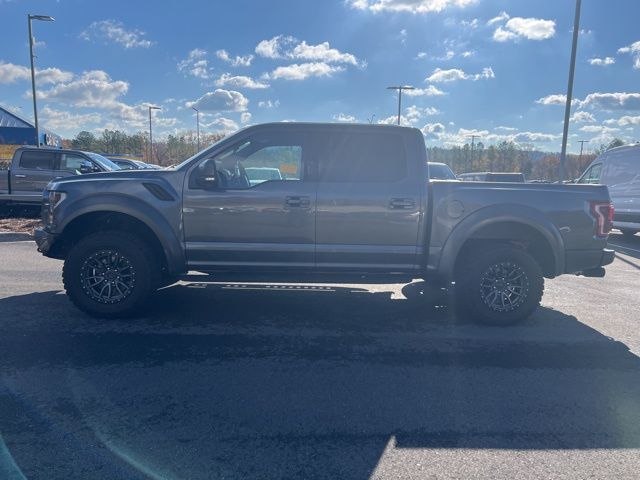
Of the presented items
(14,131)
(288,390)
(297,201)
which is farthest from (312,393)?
(14,131)

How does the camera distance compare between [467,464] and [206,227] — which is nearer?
[467,464]

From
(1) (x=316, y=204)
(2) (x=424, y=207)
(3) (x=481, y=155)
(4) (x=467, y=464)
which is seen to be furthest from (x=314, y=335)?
(3) (x=481, y=155)

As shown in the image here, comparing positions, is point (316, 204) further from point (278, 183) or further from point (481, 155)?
point (481, 155)

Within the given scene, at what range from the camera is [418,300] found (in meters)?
6.28

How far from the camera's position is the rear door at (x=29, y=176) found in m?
12.8

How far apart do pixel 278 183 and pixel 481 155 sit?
196ft

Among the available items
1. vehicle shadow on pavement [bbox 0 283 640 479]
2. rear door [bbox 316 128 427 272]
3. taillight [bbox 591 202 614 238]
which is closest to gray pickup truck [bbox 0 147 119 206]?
vehicle shadow on pavement [bbox 0 283 640 479]

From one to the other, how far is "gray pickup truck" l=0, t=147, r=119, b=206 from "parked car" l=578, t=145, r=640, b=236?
1357 cm

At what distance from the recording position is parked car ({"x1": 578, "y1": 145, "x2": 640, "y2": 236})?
12.0m

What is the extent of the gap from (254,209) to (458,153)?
5976cm

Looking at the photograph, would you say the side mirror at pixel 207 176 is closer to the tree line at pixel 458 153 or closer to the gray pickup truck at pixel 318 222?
the gray pickup truck at pixel 318 222

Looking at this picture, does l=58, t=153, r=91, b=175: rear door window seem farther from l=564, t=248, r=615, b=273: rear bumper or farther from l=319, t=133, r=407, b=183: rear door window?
l=564, t=248, r=615, b=273: rear bumper

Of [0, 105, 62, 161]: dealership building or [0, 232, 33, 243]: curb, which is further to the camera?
[0, 105, 62, 161]: dealership building

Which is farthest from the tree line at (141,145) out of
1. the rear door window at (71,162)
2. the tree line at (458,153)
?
the rear door window at (71,162)
